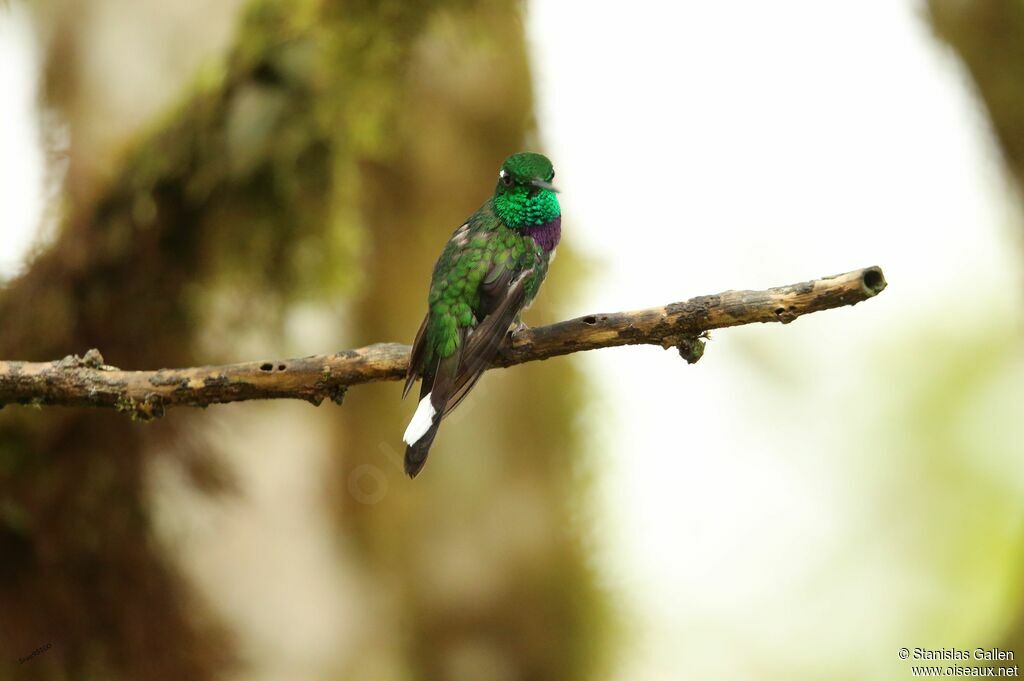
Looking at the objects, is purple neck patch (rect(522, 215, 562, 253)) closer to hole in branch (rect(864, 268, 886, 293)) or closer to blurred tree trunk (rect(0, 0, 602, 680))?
hole in branch (rect(864, 268, 886, 293))

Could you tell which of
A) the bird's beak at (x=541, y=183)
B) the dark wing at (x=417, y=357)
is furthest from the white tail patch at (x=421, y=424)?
the bird's beak at (x=541, y=183)

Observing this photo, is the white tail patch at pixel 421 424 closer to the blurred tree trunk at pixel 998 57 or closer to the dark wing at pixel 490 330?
the dark wing at pixel 490 330

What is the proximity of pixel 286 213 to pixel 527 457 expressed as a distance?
1.96m

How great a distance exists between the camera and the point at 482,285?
212 cm

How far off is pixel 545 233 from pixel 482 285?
245 millimetres

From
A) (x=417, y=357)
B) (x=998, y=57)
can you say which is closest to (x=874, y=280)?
(x=417, y=357)

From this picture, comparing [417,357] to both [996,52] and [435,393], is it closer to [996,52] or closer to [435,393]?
[435,393]

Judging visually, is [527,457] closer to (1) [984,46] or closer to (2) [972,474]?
(1) [984,46]

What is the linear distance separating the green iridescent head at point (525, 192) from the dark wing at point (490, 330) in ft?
0.44

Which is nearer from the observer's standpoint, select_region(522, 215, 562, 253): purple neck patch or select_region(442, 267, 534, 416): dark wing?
select_region(442, 267, 534, 416): dark wing

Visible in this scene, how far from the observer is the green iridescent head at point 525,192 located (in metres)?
2.05

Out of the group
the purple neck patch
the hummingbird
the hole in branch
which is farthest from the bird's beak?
the hole in branch

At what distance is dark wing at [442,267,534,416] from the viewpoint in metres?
1.90

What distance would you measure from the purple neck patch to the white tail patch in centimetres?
58
